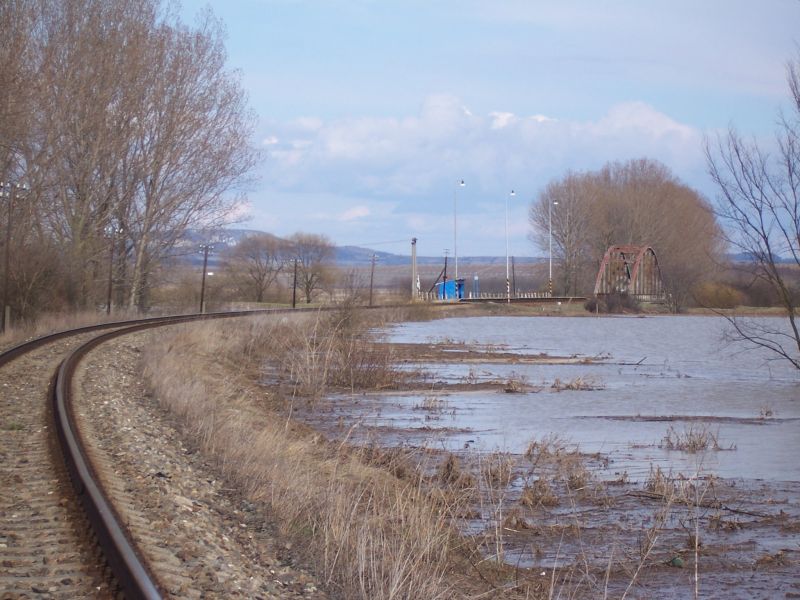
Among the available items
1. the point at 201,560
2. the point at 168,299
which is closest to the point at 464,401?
the point at 201,560

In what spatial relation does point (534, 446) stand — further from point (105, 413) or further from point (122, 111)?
point (122, 111)

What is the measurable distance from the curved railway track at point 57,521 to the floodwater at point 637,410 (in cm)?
727

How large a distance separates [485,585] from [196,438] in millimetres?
5323

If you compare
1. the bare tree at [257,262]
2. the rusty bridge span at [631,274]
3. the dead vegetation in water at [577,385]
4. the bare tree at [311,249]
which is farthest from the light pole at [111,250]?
the bare tree at [311,249]

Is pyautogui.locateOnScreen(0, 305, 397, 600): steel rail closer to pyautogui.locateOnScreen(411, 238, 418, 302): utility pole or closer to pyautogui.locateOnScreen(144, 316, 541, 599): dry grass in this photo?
pyautogui.locateOnScreen(144, 316, 541, 599): dry grass

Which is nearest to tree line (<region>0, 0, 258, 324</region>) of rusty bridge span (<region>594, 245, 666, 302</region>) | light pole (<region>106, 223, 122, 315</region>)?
light pole (<region>106, 223, 122, 315</region>)

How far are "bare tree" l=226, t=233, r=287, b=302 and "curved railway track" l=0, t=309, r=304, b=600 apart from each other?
81187 mm

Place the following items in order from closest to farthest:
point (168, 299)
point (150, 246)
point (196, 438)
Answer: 1. point (196, 438)
2. point (150, 246)
3. point (168, 299)

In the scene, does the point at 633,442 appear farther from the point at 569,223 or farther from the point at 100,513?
the point at 569,223

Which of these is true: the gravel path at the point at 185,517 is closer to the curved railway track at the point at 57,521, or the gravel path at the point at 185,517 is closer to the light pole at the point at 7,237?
the curved railway track at the point at 57,521

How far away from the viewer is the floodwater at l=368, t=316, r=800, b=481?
1712 cm

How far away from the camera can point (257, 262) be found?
101 metres

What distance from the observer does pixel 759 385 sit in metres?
31.6

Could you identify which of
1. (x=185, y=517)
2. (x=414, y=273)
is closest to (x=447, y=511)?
(x=185, y=517)
